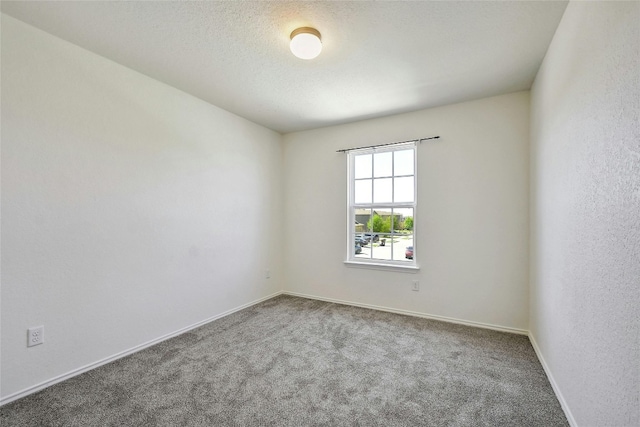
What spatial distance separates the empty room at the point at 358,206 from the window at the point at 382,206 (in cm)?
3

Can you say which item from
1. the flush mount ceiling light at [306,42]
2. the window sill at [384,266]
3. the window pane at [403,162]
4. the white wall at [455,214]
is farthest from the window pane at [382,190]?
the flush mount ceiling light at [306,42]

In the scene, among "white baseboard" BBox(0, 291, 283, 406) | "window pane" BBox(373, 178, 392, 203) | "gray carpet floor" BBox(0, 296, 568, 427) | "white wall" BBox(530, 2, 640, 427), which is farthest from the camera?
"window pane" BBox(373, 178, 392, 203)

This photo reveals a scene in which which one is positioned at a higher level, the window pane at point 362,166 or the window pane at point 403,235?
the window pane at point 362,166

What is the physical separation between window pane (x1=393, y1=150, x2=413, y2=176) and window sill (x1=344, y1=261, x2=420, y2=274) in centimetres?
114

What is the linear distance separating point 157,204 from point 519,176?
356 centimetres

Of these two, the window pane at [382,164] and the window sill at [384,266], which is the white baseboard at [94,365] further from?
the window pane at [382,164]

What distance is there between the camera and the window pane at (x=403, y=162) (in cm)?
348

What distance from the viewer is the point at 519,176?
2846 millimetres

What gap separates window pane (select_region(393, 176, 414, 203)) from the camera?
3.46m

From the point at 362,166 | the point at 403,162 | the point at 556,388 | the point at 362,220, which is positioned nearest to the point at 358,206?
the point at 362,220

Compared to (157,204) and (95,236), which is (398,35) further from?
(95,236)

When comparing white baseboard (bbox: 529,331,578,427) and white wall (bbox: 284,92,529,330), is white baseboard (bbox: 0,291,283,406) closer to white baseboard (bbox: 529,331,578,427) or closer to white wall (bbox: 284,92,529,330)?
white wall (bbox: 284,92,529,330)

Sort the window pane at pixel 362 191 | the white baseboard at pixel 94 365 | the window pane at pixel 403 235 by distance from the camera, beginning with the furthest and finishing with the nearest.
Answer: the window pane at pixel 362 191
the window pane at pixel 403 235
the white baseboard at pixel 94 365

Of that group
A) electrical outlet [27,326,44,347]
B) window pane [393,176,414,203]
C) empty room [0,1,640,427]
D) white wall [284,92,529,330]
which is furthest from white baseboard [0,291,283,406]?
window pane [393,176,414,203]
